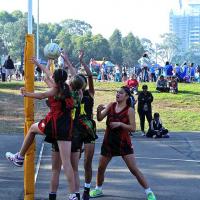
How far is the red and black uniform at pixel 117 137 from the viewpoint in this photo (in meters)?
8.27

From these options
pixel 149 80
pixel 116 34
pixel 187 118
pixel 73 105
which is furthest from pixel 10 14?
pixel 73 105

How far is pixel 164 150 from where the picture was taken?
15.4m

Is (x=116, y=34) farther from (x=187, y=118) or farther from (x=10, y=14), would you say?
(x=187, y=118)

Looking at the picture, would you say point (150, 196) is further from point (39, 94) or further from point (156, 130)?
point (156, 130)

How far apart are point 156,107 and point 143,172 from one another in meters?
16.9

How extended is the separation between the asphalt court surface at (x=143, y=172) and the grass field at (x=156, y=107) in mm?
6858

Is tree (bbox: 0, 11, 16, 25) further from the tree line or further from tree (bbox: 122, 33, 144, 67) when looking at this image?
tree (bbox: 122, 33, 144, 67)

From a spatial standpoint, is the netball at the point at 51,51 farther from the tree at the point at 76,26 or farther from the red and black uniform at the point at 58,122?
the tree at the point at 76,26

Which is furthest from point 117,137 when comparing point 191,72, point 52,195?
point 191,72

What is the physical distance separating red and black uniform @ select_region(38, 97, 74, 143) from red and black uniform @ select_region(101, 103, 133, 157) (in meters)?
1.33

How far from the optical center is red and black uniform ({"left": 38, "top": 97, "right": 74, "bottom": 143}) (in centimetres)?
705

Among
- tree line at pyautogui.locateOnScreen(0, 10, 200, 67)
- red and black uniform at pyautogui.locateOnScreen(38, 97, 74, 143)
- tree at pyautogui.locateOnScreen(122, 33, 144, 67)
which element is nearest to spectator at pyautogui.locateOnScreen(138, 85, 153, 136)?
red and black uniform at pyautogui.locateOnScreen(38, 97, 74, 143)

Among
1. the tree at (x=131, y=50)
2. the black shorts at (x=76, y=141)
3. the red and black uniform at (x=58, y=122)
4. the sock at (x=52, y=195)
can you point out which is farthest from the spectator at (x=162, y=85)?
the tree at (x=131, y=50)

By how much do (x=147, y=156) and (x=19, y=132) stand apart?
7.66 m
